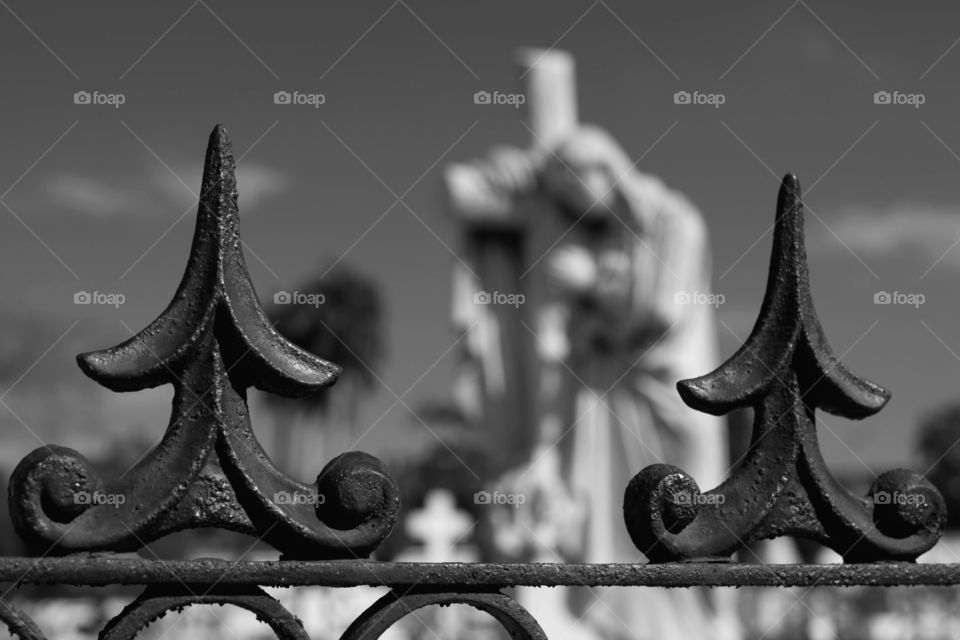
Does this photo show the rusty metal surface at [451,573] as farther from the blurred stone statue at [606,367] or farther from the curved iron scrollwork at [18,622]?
the blurred stone statue at [606,367]

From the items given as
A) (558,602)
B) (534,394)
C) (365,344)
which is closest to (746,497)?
(558,602)

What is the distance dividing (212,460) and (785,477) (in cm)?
62

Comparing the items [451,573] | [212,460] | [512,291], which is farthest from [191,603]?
[512,291]

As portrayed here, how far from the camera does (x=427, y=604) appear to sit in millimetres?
1111

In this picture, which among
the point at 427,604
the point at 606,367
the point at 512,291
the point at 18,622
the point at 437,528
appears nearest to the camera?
the point at 18,622

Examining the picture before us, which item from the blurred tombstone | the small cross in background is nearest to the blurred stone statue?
the blurred tombstone

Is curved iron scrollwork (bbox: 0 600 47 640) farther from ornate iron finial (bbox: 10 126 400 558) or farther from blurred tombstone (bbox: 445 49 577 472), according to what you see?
blurred tombstone (bbox: 445 49 577 472)

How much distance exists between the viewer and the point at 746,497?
1.18 meters

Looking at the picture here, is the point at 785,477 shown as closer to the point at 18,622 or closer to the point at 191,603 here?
the point at 191,603

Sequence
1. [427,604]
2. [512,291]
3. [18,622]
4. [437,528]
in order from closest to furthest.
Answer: [18,622], [427,604], [437,528], [512,291]

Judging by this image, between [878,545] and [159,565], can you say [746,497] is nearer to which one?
[878,545]

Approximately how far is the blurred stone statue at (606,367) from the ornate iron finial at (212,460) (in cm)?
840

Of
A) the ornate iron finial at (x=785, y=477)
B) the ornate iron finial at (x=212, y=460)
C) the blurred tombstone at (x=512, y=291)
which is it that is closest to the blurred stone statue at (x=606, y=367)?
the blurred tombstone at (x=512, y=291)

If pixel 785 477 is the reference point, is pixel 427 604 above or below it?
below
